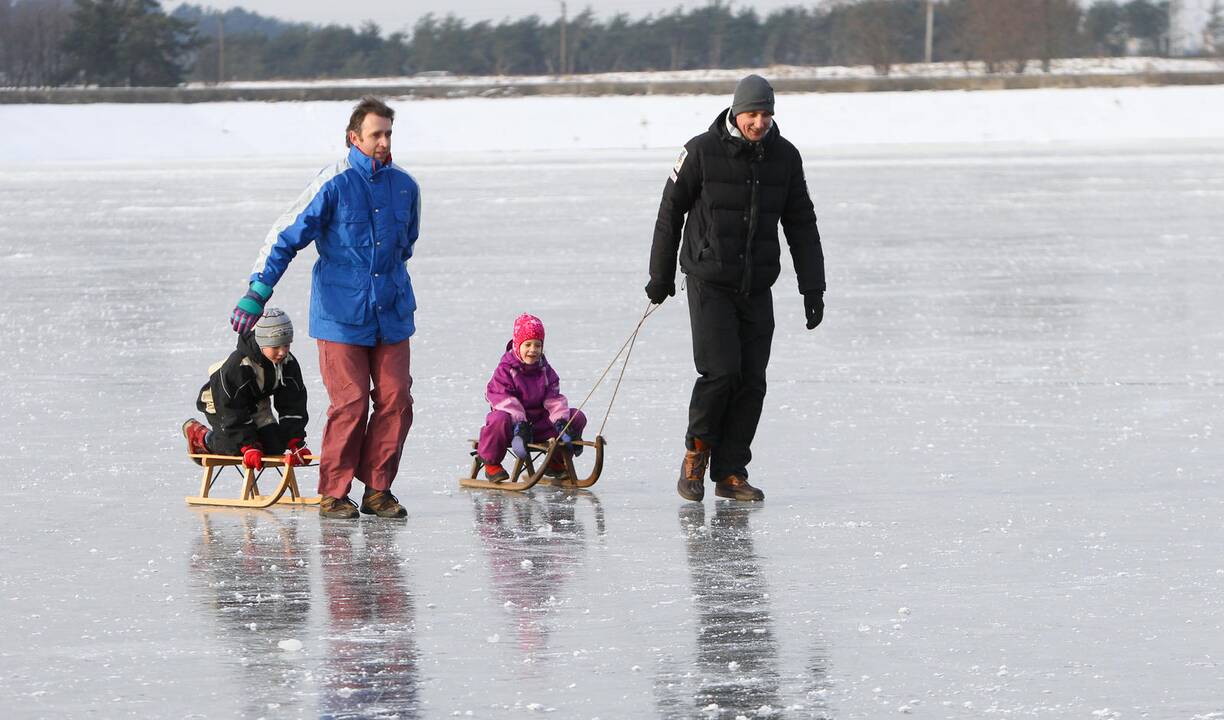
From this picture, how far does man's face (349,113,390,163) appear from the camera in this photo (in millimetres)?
6270

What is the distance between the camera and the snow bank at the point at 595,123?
130 ft

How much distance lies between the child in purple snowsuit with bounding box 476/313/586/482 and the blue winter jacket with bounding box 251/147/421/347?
62 centimetres

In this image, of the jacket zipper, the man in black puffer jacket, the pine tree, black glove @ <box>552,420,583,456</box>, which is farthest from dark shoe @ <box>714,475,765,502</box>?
the pine tree

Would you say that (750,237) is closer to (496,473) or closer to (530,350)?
(530,350)

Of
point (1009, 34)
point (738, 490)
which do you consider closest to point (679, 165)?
point (738, 490)

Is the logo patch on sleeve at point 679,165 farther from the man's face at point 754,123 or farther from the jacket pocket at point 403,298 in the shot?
the jacket pocket at point 403,298

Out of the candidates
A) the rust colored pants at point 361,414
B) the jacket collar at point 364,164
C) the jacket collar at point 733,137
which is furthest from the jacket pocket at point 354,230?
the jacket collar at point 733,137

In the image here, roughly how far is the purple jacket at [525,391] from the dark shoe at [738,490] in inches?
25.9

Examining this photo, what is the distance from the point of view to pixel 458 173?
95.6 feet

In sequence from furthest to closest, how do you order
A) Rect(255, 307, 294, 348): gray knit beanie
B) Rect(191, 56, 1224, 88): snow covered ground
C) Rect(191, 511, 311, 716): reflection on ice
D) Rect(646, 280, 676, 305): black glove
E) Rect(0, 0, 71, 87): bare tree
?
Rect(0, 0, 71, 87): bare tree < Rect(191, 56, 1224, 88): snow covered ground < Rect(646, 280, 676, 305): black glove < Rect(255, 307, 294, 348): gray knit beanie < Rect(191, 511, 311, 716): reflection on ice

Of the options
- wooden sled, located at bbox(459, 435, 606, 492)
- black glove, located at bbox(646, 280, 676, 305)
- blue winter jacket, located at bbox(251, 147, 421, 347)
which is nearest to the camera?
blue winter jacket, located at bbox(251, 147, 421, 347)

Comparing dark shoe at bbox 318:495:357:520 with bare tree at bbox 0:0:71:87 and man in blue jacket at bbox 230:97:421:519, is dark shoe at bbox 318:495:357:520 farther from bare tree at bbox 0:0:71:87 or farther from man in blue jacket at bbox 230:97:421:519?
bare tree at bbox 0:0:71:87

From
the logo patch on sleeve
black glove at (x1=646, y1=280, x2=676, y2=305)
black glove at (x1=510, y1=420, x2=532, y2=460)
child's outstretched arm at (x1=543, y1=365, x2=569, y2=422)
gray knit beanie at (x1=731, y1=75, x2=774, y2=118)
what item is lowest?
black glove at (x1=510, y1=420, x2=532, y2=460)

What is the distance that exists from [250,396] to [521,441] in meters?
1.00
